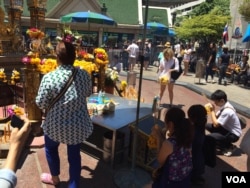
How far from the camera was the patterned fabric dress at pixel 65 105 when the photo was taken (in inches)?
122

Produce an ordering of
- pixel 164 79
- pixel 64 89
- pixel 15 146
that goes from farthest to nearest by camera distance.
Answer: pixel 164 79 → pixel 64 89 → pixel 15 146

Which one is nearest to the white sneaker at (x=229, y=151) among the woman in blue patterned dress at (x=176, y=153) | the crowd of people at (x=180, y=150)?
the crowd of people at (x=180, y=150)

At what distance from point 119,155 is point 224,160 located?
191 centimetres

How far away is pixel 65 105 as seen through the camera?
310 centimetres

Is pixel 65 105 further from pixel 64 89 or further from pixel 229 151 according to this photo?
pixel 229 151

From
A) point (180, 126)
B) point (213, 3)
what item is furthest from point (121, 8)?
point (180, 126)

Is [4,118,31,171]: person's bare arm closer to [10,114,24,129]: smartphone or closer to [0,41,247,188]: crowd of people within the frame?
[10,114,24,129]: smartphone

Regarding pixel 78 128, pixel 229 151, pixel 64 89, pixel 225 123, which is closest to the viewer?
pixel 64 89

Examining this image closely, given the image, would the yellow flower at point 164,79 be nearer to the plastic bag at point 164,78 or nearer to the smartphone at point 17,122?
the plastic bag at point 164,78

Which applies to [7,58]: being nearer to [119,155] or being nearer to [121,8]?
[119,155]

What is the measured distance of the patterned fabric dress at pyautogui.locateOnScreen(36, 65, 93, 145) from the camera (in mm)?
3098

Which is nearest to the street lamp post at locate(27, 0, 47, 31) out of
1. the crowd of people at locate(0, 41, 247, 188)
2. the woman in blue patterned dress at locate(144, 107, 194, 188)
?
the crowd of people at locate(0, 41, 247, 188)

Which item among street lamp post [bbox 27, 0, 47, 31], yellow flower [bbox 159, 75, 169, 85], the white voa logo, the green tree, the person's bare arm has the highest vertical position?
the green tree

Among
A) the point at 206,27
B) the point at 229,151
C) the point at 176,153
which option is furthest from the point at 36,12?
the point at 206,27
